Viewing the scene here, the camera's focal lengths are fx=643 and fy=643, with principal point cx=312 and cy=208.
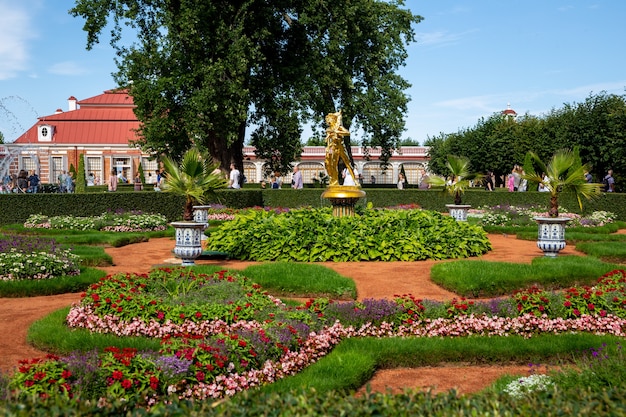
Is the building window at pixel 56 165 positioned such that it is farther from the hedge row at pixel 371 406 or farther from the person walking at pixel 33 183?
the hedge row at pixel 371 406

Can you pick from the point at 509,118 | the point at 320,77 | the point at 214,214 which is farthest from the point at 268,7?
the point at 509,118

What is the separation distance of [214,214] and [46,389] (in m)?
15.2

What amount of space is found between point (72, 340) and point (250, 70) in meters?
19.2

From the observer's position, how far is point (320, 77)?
25078 millimetres

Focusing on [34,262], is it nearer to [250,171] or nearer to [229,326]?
[229,326]

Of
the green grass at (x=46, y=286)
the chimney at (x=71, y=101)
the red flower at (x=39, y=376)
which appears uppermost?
the chimney at (x=71, y=101)

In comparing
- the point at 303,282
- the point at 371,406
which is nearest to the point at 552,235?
the point at 303,282

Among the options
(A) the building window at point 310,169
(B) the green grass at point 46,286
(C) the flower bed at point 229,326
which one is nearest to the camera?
(C) the flower bed at point 229,326

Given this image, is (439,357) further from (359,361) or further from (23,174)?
(23,174)

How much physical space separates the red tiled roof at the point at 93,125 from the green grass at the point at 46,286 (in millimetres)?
43879

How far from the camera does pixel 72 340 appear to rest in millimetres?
6109

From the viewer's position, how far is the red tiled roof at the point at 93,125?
168 ft

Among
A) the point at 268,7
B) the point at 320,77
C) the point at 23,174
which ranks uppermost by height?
the point at 268,7

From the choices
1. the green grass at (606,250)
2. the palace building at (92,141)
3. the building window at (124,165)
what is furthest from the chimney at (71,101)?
the green grass at (606,250)
